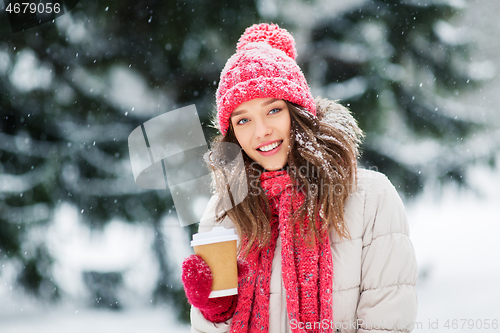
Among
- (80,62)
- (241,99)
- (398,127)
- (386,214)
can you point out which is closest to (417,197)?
(398,127)

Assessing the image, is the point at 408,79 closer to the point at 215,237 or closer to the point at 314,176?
the point at 314,176

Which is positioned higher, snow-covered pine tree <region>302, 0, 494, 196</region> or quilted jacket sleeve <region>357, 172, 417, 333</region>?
snow-covered pine tree <region>302, 0, 494, 196</region>

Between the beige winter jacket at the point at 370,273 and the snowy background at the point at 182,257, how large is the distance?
49.2 inches

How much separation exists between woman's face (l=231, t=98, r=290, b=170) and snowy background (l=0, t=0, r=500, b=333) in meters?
1.20

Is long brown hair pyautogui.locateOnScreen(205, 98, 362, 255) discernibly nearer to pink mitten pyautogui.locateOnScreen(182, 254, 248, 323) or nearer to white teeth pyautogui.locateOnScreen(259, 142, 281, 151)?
white teeth pyautogui.locateOnScreen(259, 142, 281, 151)

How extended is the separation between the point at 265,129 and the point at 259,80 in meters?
0.22

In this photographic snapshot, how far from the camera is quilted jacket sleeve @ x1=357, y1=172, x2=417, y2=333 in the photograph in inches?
53.6

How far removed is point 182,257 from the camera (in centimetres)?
271

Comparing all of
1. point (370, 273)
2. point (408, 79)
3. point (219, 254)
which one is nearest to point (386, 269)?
point (370, 273)

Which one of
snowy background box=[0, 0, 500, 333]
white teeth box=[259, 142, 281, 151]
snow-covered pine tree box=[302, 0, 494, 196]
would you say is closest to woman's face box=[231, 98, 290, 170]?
white teeth box=[259, 142, 281, 151]

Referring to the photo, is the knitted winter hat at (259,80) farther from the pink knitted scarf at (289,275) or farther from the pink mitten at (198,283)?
the pink mitten at (198,283)

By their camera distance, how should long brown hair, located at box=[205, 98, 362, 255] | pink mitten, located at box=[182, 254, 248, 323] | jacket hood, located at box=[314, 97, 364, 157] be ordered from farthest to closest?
jacket hood, located at box=[314, 97, 364, 157] → long brown hair, located at box=[205, 98, 362, 255] → pink mitten, located at box=[182, 254, 248, 323]

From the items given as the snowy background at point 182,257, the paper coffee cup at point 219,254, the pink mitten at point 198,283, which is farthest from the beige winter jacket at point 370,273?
the snowy background at point 182,257

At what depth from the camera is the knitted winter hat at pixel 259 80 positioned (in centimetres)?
159
